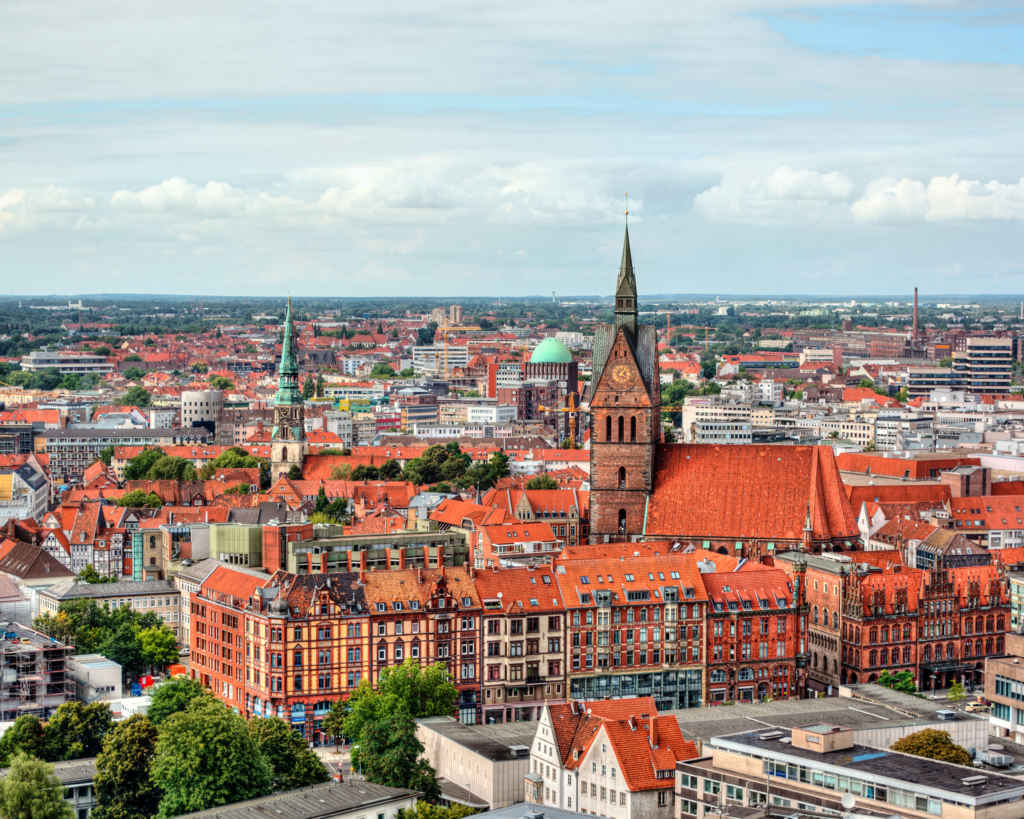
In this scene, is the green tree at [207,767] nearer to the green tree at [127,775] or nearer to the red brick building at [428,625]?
the green tree at [127,775]

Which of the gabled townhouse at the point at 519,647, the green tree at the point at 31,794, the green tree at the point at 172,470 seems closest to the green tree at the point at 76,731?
the green tree at the point at 31,794

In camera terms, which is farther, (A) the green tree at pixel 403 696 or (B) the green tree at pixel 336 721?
(B) the green tree at pixel 336 721

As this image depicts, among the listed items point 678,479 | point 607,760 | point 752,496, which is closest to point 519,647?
point 607,760

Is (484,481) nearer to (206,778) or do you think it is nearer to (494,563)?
(494,563)

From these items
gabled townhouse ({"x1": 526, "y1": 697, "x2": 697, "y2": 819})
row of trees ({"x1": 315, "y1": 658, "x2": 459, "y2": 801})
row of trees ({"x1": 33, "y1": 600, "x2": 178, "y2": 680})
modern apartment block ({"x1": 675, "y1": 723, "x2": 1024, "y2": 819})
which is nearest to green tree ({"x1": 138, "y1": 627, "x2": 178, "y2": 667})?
row of trees ({"x1": 33, "y1": 600, "x2": 178, "y2": 680})

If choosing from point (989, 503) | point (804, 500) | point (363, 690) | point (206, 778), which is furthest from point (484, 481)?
point (206, 778)
